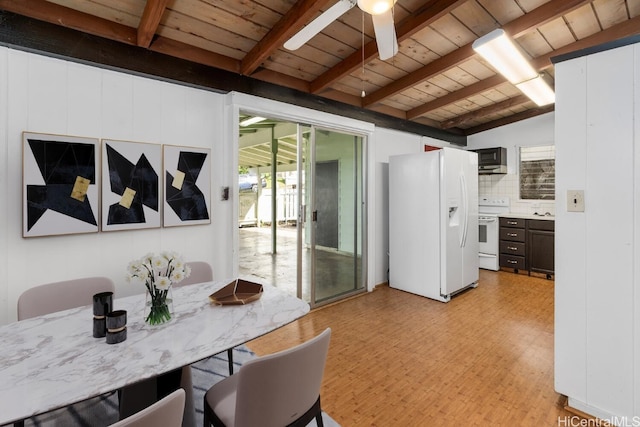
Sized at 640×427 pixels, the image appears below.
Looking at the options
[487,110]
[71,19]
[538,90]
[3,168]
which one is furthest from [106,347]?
[487,110]

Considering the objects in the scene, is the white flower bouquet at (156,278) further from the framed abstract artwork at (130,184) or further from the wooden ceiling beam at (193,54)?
the wooden ceiling beam at (193,54)

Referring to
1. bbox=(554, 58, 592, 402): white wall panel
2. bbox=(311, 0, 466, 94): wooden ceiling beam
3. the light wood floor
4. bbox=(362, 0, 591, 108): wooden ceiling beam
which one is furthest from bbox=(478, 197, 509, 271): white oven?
bbox=(311, 0, 466, 94): wooden ceiling beam

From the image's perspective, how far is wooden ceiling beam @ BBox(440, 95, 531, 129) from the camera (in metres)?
4.59

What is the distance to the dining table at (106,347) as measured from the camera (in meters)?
0.99

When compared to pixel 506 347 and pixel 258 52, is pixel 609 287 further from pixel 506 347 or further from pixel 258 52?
pixel 258 52

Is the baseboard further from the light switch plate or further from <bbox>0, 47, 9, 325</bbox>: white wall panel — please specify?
<bbox>0, 47, 9, 325</bbox>: white wall panel

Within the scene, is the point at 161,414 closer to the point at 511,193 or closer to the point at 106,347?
the point at 106,347

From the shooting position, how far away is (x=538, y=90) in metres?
3.79

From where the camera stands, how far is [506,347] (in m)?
2.73

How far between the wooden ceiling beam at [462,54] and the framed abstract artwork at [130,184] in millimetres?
2621

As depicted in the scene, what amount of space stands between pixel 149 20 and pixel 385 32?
1.56m

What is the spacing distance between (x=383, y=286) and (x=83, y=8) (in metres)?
4.24

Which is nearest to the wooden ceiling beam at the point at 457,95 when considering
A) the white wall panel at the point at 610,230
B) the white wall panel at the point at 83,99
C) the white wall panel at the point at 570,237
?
the white wall panel at the point at 570,237

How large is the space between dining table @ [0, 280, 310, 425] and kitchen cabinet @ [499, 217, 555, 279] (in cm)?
469
